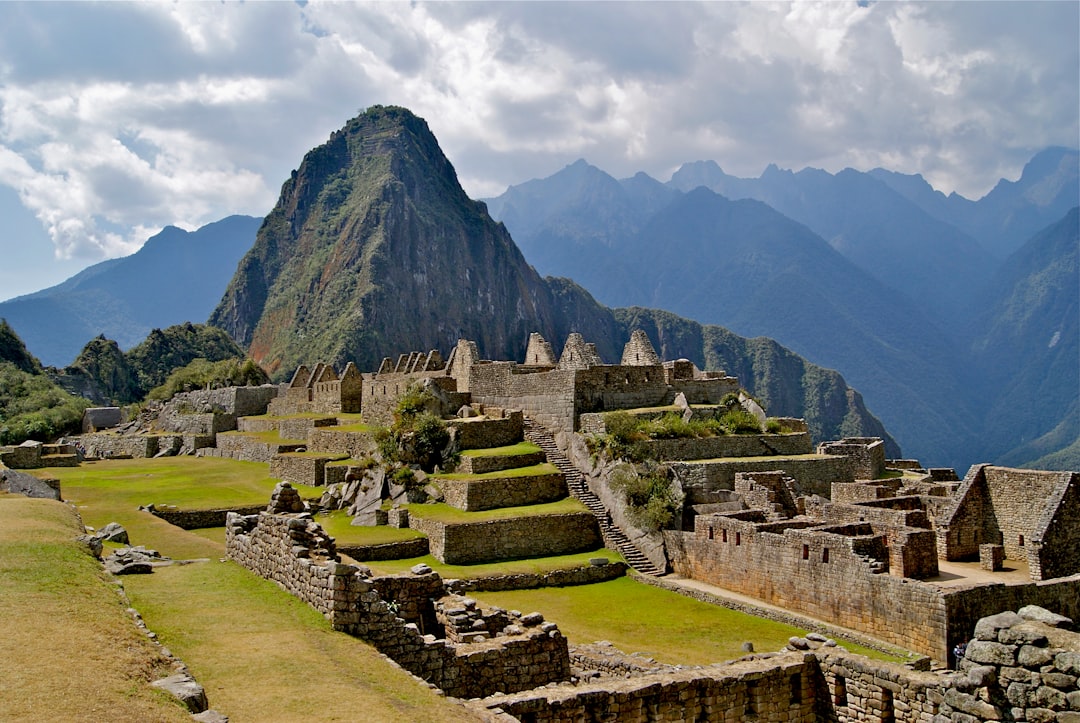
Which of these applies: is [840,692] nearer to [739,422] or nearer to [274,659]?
[274,659]

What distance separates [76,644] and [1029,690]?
7482 millimetres

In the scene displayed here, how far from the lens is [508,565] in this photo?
2192 centimetres

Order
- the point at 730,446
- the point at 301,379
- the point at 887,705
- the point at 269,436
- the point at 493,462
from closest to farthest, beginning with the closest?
the point at 887,705, the point at 493,462, the point at 730,446, the point at 269,436, the point at 301,379

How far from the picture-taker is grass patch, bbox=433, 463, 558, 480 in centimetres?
2503

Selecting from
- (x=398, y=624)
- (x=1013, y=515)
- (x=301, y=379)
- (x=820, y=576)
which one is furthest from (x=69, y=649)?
(x=301, y=379)

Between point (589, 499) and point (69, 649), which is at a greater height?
point (69, 649)

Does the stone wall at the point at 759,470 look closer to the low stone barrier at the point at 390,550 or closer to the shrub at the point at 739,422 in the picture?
the shrub at the point at 739,422

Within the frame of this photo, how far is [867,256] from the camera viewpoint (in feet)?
648

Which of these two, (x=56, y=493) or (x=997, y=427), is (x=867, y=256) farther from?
(x=56, y=493)

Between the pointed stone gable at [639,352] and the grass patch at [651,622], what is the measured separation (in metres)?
14.7

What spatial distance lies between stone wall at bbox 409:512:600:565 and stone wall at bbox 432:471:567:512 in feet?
4.75

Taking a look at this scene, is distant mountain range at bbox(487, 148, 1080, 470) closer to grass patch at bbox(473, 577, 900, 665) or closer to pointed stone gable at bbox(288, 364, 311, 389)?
pointed stone gable at bbox(288, 364, 311, 389)

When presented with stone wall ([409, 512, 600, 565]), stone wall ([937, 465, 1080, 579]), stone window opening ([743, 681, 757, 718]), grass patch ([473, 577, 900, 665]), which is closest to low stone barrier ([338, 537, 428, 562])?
stone wall ([409, 512, 600, 565])

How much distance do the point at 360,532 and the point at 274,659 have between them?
16.0 metres
